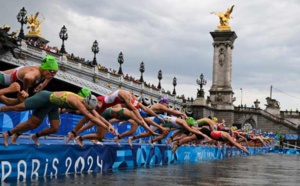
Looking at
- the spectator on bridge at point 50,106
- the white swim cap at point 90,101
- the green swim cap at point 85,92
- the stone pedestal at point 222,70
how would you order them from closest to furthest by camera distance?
the spectator on bridge at point 50,106
the white swim cap at point 90,101
the green swim cap at point 85,92
the stone pedestal at point 222,70

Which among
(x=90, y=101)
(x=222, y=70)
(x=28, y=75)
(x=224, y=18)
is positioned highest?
(x=224, y=18)

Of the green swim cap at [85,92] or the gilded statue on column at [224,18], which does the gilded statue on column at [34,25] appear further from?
the green swim cap at [85,92]

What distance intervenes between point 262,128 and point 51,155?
278 feet

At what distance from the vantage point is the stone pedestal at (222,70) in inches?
3588

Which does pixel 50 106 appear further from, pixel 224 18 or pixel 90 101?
pixel 224 18

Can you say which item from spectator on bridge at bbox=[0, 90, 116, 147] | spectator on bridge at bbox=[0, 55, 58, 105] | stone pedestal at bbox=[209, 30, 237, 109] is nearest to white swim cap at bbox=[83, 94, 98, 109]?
spectator on bridge at bbox=[0, 90, 116, 147]

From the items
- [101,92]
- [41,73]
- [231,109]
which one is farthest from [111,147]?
[231,109]

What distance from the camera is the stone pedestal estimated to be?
91.1m

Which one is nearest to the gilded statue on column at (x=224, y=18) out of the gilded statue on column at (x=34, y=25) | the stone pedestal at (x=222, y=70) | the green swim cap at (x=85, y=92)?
the stone pedestal at (x=222, y=70)

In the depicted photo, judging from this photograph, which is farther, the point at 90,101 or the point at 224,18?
A: the point at 224,18

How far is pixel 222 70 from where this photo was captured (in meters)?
91.9

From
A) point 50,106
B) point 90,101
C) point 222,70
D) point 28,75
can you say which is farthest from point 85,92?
point 222,70

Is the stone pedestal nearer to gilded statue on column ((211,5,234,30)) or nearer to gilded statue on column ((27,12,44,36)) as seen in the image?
gilded statue on column ((211,5,234,30))

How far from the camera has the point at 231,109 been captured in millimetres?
91188
